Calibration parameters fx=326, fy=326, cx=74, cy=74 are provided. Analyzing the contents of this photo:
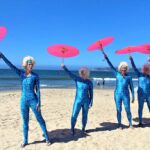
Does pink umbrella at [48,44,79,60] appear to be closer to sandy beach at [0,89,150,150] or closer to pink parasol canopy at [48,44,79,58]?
pink parasol canopy at [48,44,79,58]

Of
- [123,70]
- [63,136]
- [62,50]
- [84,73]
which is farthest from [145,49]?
[63,136]

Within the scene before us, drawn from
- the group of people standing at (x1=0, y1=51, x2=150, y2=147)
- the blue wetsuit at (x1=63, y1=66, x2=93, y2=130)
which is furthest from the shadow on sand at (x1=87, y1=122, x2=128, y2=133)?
the blue wetsuit at (x1=63, y1=66, x2=93, y2=130)

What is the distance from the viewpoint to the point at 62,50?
8.65m

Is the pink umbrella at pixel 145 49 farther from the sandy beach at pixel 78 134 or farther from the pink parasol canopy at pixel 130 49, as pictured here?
the sandy beach at pixel 78 134

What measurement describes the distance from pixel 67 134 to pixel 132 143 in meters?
1.87

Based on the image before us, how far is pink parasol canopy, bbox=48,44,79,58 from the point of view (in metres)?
8.58

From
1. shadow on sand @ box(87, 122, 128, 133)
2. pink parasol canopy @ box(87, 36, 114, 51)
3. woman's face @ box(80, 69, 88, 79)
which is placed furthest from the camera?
shadow on sand @ box(87, 122, 128, 133)

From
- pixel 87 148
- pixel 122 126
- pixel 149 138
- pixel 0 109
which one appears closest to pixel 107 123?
pixel 122 126

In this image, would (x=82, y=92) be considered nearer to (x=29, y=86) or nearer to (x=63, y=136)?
(x=63, y=136)

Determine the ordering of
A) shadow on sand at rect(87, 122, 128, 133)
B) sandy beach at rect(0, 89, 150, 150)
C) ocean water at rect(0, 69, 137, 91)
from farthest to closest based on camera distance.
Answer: ocean water at rect(0, 69, 137, 91)
shadow on sand at rect(87, 122, 128, 133)
sandy beach at rect(0, 89, 150, 150)

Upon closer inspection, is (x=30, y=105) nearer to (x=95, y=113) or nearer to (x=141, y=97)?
(x=141, y=97)

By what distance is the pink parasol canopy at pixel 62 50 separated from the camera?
8578 millimetres

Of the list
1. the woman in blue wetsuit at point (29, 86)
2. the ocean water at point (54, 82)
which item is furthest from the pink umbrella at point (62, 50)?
the ocean water at point (54, 82)

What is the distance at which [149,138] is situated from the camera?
8.34 m
